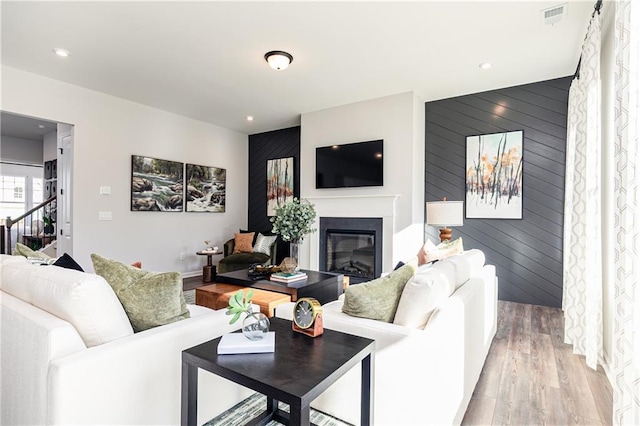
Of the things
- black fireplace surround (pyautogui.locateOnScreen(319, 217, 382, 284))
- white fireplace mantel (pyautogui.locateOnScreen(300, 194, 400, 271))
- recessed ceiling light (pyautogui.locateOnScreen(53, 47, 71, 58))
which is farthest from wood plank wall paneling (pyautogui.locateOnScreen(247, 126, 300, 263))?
recessed ceiling light (pyautogui.locateOnScreen(53, 47, 71, 58))

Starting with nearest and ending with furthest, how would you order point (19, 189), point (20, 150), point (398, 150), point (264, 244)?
point (398, 150) → point (264, 244) → point (20, 150) → point (19, 189)

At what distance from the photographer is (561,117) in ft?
12.8

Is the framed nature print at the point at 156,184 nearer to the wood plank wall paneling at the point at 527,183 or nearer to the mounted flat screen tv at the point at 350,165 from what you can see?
the mounted flat screen tv at the point at 350,165

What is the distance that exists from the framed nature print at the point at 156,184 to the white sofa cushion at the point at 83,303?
12.3ft

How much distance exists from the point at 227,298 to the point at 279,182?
12.1 ft

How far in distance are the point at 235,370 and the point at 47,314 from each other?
2.85 ft

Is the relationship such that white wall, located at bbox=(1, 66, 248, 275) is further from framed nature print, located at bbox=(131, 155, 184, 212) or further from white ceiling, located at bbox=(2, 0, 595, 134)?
white ceiling, located at bbox=(2, 0, 595, 134)

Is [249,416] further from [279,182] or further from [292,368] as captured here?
[279,182]

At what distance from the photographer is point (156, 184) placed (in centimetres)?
510

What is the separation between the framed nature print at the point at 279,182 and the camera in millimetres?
6051

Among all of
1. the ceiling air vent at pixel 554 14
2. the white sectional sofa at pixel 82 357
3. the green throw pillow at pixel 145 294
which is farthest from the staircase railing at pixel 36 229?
the ceiling air vent at pixel 554 14

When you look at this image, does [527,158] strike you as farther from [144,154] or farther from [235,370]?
[144,154]

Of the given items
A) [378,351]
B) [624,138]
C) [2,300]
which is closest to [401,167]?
[624,138]

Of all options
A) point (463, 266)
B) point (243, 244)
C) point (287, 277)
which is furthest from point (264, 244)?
point (463, 266)
